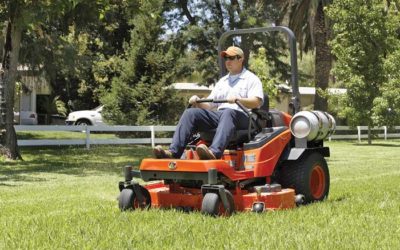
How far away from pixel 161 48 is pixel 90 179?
14.0m

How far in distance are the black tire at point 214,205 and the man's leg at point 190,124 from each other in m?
0.77

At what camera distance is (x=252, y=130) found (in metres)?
7.09

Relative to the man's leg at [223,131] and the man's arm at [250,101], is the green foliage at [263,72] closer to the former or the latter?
the man's arm at [250,101]

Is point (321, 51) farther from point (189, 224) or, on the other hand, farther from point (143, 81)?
point (189, 224)

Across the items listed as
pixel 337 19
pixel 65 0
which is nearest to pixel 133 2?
pixel 65 0

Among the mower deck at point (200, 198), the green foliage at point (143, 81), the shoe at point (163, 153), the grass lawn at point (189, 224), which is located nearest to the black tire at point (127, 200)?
the grass lawn at point (189, 224)

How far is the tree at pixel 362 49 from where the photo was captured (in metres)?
26.7

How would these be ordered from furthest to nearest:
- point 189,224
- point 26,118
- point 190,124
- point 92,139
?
point 26,118
point 92,139
point 190,124
point 189,224

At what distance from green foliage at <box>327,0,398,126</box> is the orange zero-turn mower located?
19743 mm

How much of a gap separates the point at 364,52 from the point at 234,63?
20771 millimetres

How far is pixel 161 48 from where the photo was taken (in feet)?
82.8

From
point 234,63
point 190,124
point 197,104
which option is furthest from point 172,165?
point 234,63

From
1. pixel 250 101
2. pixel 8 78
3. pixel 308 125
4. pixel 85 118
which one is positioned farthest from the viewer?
pixel 85 118

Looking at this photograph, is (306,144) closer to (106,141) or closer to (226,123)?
(226,123)
